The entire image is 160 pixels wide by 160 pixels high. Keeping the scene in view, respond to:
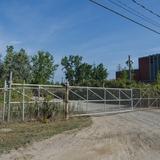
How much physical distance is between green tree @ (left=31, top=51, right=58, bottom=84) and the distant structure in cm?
2000

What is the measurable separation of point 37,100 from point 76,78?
60332 mm

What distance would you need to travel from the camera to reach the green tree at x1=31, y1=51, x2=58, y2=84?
66.8 meters

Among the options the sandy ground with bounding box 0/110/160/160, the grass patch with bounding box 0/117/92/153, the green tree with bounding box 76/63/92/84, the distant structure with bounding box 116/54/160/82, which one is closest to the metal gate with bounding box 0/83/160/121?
the grass patch with bounding box 0/117/92/153

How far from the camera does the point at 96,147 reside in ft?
40.8

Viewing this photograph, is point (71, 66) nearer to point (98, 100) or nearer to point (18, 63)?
point (18, 63)

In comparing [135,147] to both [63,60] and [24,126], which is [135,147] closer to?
[24,126]

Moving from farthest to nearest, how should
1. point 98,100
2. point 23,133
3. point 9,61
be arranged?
point 9,61
point 98,100
point 23,133

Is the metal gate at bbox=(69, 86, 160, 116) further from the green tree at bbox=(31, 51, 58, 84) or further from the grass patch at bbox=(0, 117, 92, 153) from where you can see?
the green tree at bbox=(31, 51, 58, 84)

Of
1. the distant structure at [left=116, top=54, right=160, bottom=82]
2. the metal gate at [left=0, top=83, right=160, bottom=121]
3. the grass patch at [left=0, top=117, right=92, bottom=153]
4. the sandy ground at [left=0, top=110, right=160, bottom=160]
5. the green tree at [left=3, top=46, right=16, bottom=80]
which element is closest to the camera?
the sandy ground at [left=0, top=110, right=160, bottom=160]

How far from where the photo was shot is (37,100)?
793 inches

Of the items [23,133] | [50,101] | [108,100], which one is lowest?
[23,133]

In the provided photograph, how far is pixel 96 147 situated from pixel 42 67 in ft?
185

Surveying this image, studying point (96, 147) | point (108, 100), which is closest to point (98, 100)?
point (108, 100)

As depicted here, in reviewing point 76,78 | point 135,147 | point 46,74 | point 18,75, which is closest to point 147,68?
point 76,78
